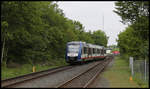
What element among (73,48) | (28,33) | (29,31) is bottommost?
(73,48)

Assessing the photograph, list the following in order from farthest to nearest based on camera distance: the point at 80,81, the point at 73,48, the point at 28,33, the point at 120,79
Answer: the point at 73,48 < the point at 28,33 < the point at 120,79 < the point at 80,81

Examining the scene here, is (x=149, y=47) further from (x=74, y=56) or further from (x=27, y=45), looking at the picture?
(x=74, y=56)

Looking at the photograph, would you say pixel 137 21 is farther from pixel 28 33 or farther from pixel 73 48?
pixel 73 48

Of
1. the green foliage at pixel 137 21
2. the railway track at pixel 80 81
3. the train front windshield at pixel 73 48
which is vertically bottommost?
the railway track at pixel 80 81

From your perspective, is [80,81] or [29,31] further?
[29,31]

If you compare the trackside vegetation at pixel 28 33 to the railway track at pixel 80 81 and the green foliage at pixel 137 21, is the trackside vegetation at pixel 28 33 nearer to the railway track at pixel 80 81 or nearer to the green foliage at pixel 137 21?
the railway track at pixel 80 81

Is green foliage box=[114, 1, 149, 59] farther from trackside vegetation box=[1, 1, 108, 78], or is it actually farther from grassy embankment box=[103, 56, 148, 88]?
trackside vegetation box=[1, 1, 108, 78]

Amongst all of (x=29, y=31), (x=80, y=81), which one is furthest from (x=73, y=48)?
(x=80, y=81)

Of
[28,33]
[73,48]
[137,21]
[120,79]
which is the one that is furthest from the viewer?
[73,48]

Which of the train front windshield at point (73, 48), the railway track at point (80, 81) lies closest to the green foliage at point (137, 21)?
the railway track at point (80, 81)

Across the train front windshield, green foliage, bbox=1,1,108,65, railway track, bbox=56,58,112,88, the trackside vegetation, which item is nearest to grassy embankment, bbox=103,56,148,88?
railway track, bbox=56,58,112,88

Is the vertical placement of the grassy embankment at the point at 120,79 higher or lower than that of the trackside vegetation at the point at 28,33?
lower

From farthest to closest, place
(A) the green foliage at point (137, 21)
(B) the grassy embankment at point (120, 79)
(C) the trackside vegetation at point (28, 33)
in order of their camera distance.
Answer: (C) the trackside vegetation at point (28, 33)
(A) the green foliage at point (137, 21)
(B) the grassy embankment at point (120, 79)

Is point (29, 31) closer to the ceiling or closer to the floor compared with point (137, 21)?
closer to the floor
